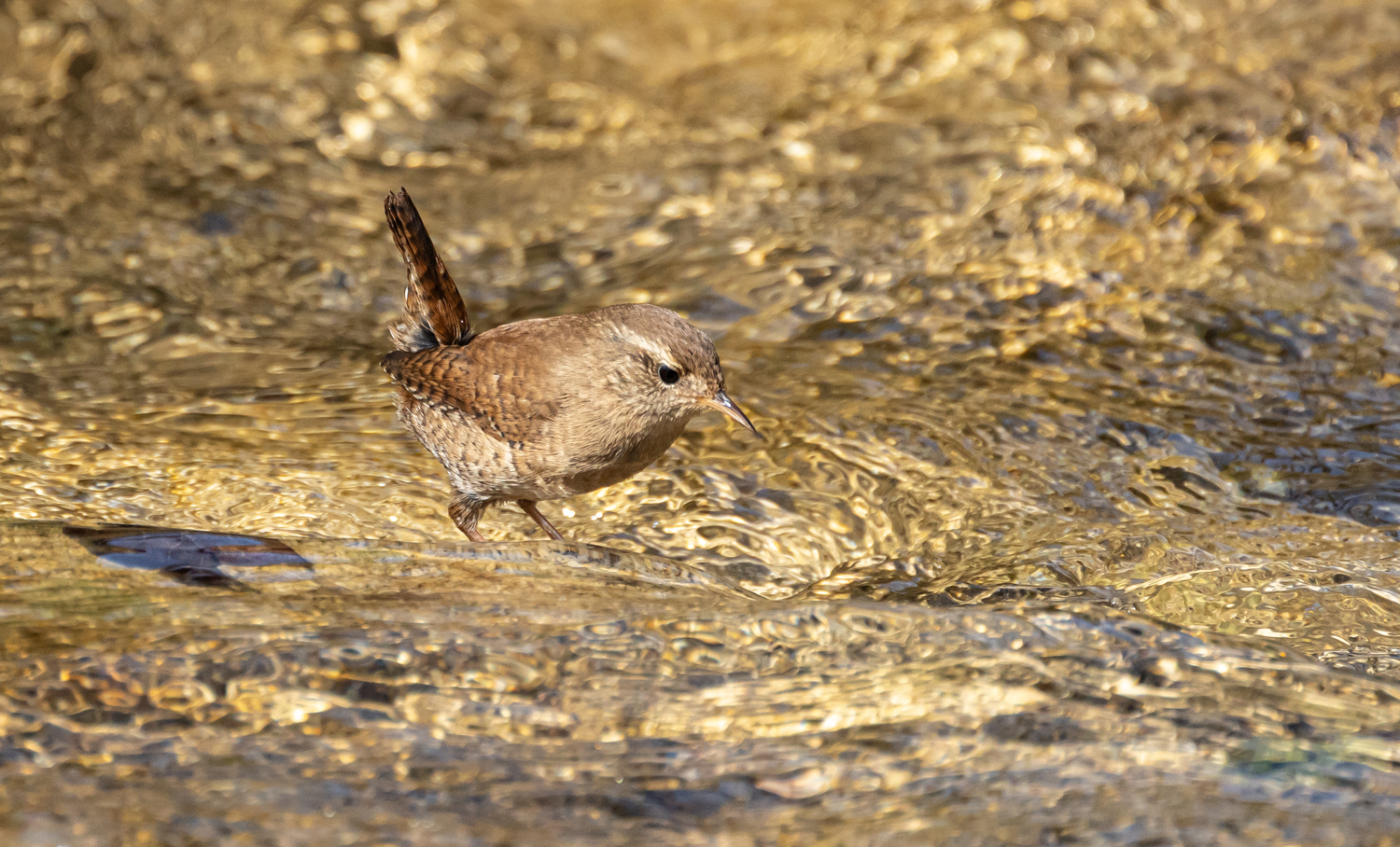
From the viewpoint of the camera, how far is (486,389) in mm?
4500

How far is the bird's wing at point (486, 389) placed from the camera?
4414mm

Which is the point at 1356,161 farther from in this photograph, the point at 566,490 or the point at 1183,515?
the point at 566,490

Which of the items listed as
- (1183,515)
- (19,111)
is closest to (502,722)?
(1183,515)

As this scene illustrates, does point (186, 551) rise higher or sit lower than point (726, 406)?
lower

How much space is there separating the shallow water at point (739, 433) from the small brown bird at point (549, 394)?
0.98 ft

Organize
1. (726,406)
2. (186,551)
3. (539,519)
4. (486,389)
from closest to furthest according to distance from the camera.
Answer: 1. (186,551)
2. (726,406)
3. (486,389)
4. (539,519)

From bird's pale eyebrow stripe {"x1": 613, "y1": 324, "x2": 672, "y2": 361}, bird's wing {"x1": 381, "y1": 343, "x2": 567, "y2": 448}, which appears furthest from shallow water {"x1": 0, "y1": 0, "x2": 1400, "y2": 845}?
bird's pale eyebrow stripe {"x1": 613, "y1": 324, "x2": 672, "y2": 361}

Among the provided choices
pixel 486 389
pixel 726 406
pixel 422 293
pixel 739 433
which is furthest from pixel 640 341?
pixel 739 433

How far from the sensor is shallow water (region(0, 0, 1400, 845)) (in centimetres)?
328

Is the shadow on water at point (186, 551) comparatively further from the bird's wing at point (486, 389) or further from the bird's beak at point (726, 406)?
the bird's beak at point (726, 406)

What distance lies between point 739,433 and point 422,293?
151cm

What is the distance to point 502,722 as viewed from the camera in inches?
135

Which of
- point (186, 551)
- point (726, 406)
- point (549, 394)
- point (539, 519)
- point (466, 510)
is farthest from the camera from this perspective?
point (539, 519)

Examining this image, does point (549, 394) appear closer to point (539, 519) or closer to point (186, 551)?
point (539, 519)
